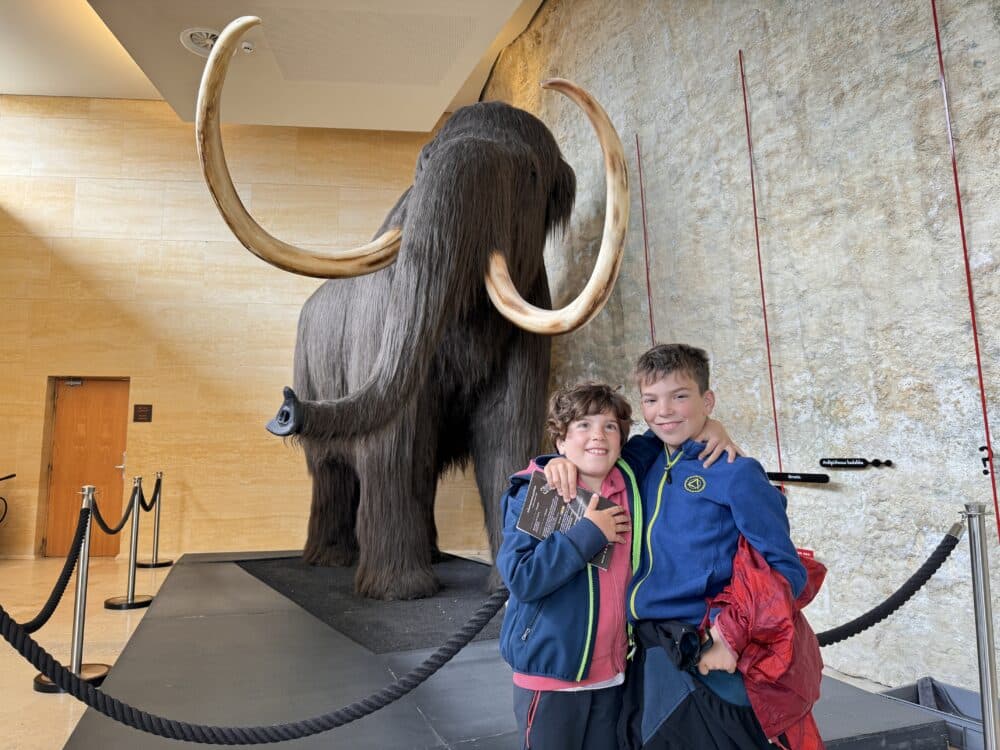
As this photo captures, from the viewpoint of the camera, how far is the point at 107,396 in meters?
7.84

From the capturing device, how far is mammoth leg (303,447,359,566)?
182 inches

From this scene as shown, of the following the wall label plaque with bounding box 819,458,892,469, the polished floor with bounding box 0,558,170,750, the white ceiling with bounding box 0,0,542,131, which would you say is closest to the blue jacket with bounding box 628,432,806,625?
the wall label plaque with bounding box 819,458,892,469

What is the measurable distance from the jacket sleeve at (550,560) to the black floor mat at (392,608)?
1301 mm

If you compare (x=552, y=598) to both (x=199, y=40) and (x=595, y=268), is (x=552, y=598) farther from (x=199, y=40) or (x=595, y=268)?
(x=199, y=40)

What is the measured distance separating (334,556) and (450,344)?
2.04 meters

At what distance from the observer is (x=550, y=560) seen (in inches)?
50.6

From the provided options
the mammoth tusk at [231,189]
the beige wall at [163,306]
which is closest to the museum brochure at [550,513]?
the mammoth tusk at [231,189]

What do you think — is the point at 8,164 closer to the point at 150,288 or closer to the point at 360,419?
the point at 150,288

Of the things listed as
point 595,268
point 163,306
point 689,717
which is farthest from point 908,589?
point 163,306

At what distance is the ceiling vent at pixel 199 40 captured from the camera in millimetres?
5641

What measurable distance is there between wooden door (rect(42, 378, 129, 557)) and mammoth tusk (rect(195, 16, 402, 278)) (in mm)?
5950

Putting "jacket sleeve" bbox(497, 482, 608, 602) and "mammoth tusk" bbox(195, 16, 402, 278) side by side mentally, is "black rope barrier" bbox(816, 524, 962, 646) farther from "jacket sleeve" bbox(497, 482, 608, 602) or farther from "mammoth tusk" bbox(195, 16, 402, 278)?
"mammoth tusk" bbox(195, 16, 402, 278)

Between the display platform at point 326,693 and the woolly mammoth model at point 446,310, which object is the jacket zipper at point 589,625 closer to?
the display platform at point 326,693

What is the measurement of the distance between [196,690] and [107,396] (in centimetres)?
650
